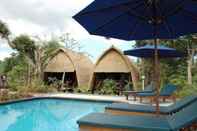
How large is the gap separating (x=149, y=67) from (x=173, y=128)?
460 inches

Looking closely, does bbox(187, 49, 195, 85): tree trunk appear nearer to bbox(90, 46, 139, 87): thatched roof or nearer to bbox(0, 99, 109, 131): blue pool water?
bbox(90, 46, 139, 87): thatched roof

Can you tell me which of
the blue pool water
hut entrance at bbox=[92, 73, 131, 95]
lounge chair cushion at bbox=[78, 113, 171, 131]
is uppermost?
hut entrance at bbox=[92, 73, 131, 95]

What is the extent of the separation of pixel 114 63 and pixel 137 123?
495 inches

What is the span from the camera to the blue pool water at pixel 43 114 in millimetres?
7930

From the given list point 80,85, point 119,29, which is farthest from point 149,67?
point 119,29

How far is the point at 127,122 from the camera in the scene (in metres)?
4.59

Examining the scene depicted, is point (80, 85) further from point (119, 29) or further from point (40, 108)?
point (119, 29)

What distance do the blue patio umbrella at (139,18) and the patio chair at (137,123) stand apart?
0.66m

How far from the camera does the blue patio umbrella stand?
465 centimetres

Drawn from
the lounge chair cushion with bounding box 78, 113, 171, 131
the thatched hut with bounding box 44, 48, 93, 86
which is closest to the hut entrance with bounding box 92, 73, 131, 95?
the thatched hut with bounding box 44, 48, 93, 86

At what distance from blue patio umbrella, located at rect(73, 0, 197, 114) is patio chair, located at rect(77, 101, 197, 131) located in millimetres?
663

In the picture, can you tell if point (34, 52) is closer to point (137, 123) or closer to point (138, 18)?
point (138, 18)

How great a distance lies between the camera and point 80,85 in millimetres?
17984

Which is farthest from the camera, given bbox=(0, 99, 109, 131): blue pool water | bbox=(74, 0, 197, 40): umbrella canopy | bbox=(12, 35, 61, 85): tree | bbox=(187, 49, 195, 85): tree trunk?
bbox=(12, 35, 61, 85): tree
